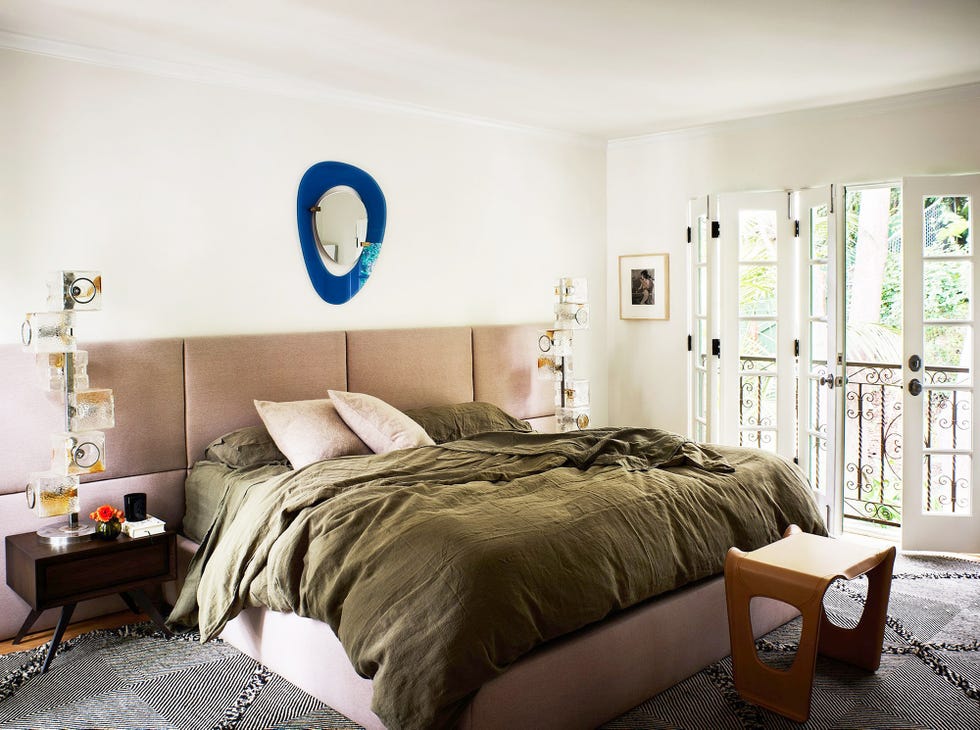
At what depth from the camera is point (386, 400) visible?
4730 millimetres

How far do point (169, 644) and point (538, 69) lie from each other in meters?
3.17

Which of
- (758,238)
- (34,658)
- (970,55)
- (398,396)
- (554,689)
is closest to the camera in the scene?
(554,689)

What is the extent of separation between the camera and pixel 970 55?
13.2 ft

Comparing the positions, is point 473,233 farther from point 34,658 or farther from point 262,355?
point 34,658

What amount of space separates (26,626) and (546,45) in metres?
3.32

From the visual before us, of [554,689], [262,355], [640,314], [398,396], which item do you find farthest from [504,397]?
[554,689]

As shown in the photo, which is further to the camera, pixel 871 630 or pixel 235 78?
pixel 235 78

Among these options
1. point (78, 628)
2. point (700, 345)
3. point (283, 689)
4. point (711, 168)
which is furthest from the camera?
point (700, 345)

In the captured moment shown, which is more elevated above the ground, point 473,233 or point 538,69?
point 538,69

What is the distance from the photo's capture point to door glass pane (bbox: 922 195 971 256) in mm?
4648

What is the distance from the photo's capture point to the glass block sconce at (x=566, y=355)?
211 inches

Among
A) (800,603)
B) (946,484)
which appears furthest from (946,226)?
(800,603)

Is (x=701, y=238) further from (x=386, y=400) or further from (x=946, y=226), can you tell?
(x=386, y=400)

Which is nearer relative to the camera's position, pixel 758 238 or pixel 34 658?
pixel 34 658
